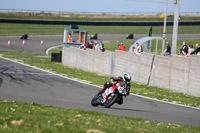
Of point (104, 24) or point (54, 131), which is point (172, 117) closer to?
point (54, 131)

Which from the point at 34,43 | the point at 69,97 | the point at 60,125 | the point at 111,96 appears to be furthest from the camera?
the point at 34,43

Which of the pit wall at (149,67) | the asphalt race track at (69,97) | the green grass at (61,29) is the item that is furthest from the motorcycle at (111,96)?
the green grass at (61,29)

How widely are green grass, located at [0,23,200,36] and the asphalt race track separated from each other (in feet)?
124

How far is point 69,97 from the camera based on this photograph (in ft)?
56.7

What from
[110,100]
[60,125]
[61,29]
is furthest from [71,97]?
[61,29]

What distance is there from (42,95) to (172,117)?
19.0 feet

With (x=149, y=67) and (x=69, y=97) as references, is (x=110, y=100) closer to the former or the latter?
(x=69, y=97)

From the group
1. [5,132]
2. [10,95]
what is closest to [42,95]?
[10,95]

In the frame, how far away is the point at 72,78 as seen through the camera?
24.5 metres

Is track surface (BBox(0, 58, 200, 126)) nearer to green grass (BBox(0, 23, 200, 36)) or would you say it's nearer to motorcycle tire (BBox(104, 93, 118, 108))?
motorcycle tire (BBox(104, 93, 118, 108))

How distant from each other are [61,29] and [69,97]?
53675mm

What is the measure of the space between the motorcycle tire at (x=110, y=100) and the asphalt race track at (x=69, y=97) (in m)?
0.22

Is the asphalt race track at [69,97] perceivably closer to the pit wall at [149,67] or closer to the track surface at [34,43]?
the pit wall at [149,67]

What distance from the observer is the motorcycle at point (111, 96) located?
13.7 meters
